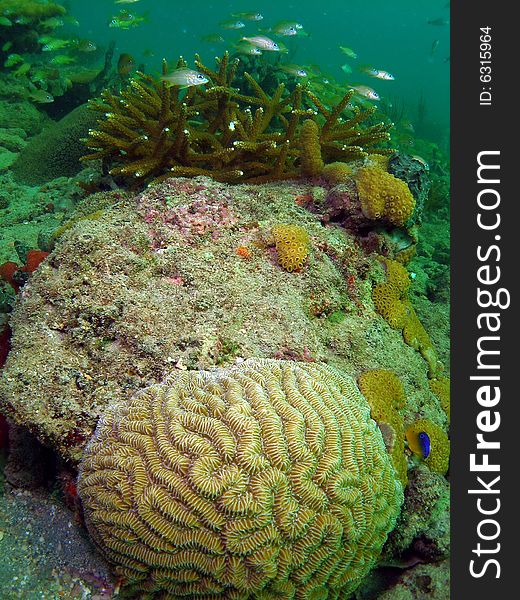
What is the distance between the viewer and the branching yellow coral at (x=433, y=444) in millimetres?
3393

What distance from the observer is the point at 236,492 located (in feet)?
7.20

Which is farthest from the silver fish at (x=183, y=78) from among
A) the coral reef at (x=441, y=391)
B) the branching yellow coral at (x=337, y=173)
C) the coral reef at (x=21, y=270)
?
the coral reef at (x=441, y=391)

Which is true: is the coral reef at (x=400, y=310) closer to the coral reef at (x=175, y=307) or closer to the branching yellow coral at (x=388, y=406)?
the coral reef at (x=175, y=307)

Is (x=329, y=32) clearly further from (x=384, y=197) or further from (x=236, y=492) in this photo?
(x=236, y=492)

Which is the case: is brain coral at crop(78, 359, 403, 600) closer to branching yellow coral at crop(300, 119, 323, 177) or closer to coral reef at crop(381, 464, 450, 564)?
coral reef at crop(381, 464, 450, 564)

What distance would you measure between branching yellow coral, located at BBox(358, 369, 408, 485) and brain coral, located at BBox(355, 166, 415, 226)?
1.58 meters

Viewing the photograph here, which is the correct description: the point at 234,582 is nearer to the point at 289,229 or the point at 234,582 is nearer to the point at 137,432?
the point at 137,432

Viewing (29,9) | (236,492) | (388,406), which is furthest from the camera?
(29,9)

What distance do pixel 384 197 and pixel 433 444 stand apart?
2.29m

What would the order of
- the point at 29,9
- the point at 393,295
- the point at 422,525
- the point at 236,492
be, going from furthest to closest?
the point at 29,9 < the point at 393,295 < the point at 422,525 < the point at 236,492

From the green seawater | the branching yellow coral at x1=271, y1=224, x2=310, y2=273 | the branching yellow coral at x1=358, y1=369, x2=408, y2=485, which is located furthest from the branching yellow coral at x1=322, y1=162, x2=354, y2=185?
the green seawater

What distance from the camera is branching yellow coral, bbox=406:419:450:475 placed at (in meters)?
3.39

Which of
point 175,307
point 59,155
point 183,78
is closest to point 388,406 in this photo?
point 175,307

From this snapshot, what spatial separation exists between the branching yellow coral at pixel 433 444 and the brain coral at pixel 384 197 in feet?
6.43
